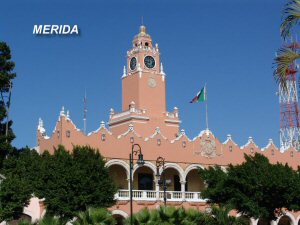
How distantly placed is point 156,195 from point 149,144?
13.1 feet

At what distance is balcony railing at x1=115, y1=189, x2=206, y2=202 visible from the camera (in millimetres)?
42500

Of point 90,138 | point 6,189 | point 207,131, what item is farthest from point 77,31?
point 207,131

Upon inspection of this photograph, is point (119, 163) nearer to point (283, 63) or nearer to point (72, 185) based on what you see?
point (72, 185)

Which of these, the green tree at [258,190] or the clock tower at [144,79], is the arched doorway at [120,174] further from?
the clock tower at [144,79]

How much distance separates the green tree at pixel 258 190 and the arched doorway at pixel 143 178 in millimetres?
6936

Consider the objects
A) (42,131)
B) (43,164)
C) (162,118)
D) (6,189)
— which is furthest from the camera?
(162,118)

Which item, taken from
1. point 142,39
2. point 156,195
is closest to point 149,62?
point 142,39

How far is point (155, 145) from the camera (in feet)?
148

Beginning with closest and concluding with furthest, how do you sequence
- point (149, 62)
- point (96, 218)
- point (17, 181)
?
point (96, 218) → point (17, 181) → point (149, 62)

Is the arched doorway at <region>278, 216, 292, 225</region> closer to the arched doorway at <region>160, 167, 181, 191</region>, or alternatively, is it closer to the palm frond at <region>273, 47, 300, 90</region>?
the arched doorway at <region>160, 167, 181, 191</region>

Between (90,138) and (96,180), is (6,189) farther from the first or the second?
(90,138)

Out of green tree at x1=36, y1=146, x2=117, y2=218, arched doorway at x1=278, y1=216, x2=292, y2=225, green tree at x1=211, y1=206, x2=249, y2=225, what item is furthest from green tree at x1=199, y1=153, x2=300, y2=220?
arched doorway at x1=278, y1=216, x2=292, y2=225

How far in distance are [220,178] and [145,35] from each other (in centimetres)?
1946

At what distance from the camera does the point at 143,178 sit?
150 feet
